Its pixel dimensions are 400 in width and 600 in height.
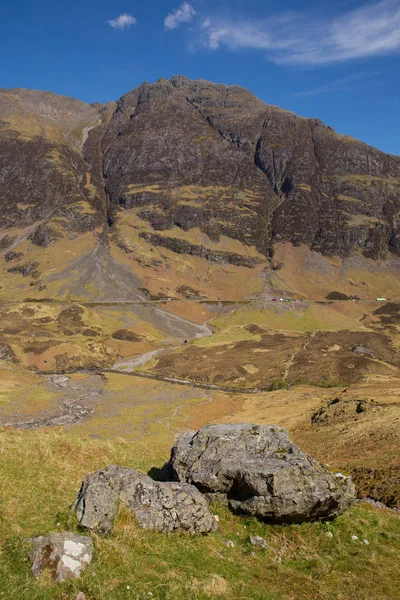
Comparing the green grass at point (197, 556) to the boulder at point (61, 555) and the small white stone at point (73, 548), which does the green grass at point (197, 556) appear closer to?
the boulder at point (61, 555)

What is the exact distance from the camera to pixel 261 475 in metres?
18.0

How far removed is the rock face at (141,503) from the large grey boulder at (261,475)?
2.36 m

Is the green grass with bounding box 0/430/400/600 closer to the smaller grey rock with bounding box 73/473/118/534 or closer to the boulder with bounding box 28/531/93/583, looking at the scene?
the boulder with bounding box 28/531/93/583

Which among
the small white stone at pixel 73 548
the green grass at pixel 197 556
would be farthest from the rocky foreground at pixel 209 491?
the green grass at pixel 197 556

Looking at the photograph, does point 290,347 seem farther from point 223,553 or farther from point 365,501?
point 223,553

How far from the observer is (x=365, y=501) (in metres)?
22.8

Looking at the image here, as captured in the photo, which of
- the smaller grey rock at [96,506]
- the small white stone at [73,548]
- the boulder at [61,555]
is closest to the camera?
the boulder at [61,555]

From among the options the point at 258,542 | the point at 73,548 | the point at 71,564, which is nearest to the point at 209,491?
the point at 258,542

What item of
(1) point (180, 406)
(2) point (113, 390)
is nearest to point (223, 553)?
(1) point (180, 406)

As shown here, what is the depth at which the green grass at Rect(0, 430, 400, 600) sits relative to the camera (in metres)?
11.5

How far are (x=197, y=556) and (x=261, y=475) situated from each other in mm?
5027

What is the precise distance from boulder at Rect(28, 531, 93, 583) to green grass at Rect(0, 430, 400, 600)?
28 centimetres

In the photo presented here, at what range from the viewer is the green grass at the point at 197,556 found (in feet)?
37.8

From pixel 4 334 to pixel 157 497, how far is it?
148 m
